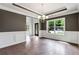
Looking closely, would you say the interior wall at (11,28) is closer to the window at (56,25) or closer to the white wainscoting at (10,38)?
the white wainscoting at (10,38)

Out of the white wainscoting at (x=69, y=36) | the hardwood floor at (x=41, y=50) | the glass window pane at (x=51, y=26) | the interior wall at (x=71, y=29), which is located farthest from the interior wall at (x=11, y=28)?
the interior wall at (x=71, y=29)

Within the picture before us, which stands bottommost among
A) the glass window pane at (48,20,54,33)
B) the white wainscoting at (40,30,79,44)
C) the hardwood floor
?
the hardwood floor

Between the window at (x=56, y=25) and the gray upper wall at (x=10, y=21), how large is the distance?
3.12 metres

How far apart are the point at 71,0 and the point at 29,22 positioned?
10.7 m

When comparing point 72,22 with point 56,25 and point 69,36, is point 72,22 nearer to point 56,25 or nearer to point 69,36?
point 69,36

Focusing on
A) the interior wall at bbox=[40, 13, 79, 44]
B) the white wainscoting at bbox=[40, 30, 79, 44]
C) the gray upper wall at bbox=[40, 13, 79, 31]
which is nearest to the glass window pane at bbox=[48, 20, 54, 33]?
the white wainscoting at bbox=[40, 30, 79, 44]

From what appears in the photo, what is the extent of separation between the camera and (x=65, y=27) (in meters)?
6.48

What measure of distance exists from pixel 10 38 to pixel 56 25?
14.7 ft

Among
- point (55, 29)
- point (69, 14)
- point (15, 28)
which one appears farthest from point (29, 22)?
point (69, 14)

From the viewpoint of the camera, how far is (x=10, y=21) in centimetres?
515

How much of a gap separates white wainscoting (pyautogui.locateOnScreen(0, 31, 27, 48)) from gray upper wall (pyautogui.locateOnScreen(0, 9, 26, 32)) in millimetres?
274

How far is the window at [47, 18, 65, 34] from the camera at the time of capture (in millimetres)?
6898

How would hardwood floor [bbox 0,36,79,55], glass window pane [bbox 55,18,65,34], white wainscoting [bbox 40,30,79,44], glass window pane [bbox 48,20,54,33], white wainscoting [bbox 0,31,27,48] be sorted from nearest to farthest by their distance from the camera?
hardwood floor [bbox 0,36,79,55]
white wainscoting [bbox 0,31,27,48]
white wainscoting [bbox 40,30,79,44]
glass window pane [bbox 55,18,65,34]
glass window pane [bbox 48,20,54,33]

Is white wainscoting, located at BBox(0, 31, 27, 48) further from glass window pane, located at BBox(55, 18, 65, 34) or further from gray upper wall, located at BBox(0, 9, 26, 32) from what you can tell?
glass window pane, located at BBox(55, 18, 65, 34)
